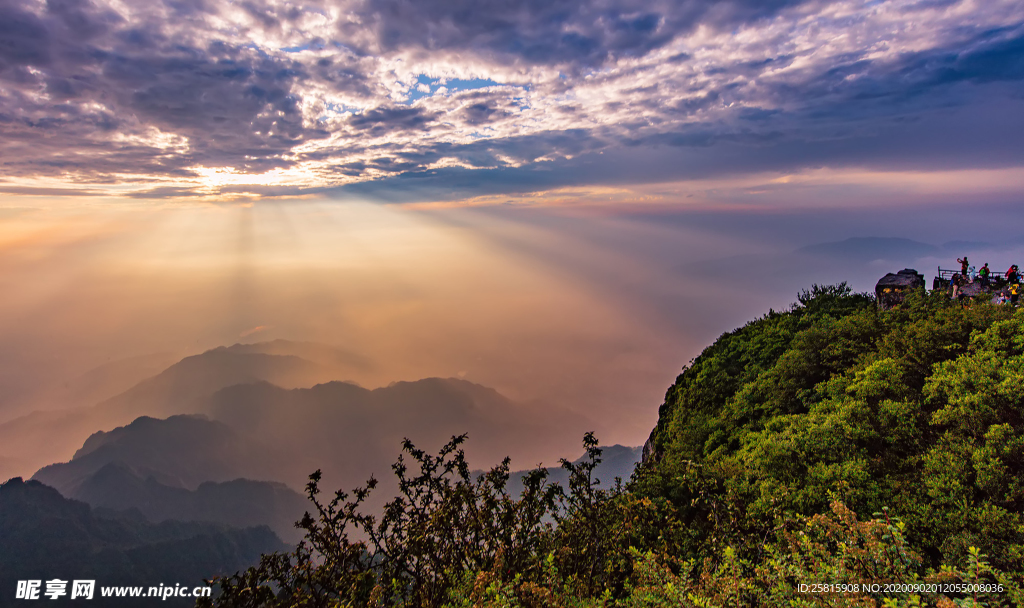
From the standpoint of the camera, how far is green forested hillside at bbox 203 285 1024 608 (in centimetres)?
986

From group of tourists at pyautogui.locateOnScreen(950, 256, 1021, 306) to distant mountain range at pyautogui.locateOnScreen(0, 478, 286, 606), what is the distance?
566ft

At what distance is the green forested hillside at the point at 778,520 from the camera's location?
9.86 metres

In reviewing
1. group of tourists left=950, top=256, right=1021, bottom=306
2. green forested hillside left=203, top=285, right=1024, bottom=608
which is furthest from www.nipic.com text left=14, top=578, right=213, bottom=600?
group of tourists left=950, top=256, right=1021, bottom=306

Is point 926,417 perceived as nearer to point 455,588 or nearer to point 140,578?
point 455,588

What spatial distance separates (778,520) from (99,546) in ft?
724

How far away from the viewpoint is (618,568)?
15.3 metres

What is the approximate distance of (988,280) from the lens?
120 ft

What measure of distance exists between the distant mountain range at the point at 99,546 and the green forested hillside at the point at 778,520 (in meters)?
161

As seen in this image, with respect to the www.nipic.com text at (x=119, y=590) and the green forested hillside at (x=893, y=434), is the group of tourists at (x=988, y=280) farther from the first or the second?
the www.nipic.com text at (x=119, y=590)

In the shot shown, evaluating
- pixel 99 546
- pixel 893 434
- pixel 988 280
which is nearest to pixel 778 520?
pixel 893 434

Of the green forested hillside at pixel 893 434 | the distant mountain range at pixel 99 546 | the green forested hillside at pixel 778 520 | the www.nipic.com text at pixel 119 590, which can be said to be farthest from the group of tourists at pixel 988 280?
the distant mountain range at pixel 99 546

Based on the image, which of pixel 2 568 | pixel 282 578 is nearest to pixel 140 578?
pixel 2 568

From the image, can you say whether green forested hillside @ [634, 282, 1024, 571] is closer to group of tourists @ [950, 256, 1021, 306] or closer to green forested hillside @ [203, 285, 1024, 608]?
green forested hillside @ [203, 285, 1024, 608]

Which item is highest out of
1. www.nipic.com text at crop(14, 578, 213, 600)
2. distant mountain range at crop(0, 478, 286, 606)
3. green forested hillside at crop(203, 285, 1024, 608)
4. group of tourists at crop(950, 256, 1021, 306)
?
group of tourists at crop(950, 256, 1021, 306)
